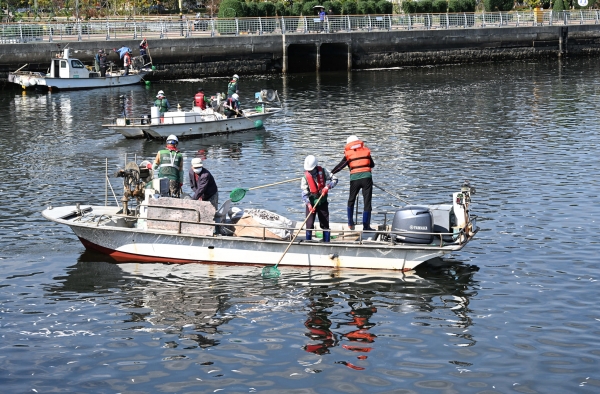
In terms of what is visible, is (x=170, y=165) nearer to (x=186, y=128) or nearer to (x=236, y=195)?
(x=236, y=195)

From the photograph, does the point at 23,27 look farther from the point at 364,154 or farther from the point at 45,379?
the point at 45,379

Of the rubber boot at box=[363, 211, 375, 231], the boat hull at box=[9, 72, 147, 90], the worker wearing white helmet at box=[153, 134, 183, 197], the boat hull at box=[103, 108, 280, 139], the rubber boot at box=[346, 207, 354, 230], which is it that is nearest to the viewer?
the rubber boot at box=[363, 211, 375, 231]

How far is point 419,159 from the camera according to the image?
2919cm

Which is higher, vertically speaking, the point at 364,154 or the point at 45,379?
the point at 364,154

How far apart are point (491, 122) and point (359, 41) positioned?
2430 centimetres

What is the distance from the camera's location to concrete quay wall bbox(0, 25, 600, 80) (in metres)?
53.8

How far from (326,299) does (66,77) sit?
37.6 metres

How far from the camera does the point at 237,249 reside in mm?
17859

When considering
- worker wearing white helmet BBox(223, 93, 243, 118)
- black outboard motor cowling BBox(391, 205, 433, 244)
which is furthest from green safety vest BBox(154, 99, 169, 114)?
black outboard motor cowling BBox(391, 205, 433, 244)

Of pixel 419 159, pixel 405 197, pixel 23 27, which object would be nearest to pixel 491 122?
pixel 419 159

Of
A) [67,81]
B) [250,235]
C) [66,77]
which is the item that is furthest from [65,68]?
[250,235]

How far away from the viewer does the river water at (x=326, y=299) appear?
43.7 ft

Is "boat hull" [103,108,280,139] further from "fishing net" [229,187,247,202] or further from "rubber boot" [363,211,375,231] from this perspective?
"rubber boot" [363,211,375,231]

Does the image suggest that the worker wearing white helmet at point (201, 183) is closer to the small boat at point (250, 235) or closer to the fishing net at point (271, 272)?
the small boat at point (250, 235)
